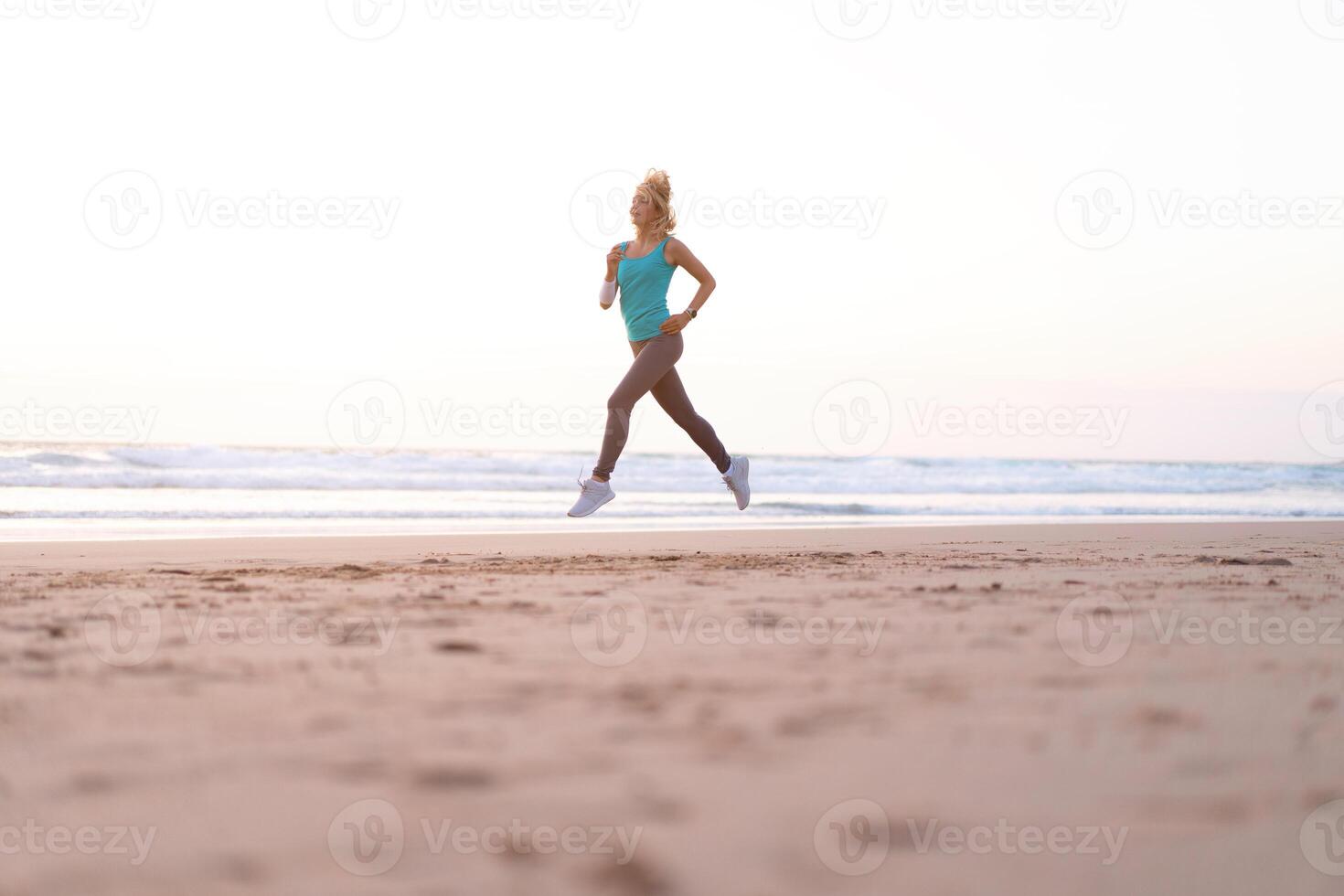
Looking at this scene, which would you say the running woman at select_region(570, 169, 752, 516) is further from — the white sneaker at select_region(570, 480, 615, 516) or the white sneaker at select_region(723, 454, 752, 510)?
the white sneaker at select_region(723, 454, 752, 510)

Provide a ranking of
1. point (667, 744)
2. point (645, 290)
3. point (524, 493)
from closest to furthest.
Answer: point (667, 744) → point (645, 290) → point (524, 493)

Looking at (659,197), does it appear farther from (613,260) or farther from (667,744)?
(667,744)

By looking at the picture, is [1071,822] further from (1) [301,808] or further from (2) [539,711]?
(1) [301,808]

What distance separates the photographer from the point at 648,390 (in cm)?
654

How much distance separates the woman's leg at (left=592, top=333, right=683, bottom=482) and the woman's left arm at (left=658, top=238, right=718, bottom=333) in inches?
4.5

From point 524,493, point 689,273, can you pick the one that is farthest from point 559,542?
point 524,493

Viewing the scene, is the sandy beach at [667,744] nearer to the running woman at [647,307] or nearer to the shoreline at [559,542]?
the running woman at [647,307]

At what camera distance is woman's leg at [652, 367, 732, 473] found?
6566 millimetres

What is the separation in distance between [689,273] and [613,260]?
1.58ft

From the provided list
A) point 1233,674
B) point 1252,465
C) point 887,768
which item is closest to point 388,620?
point 887,768

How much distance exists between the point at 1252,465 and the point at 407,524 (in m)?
33.9

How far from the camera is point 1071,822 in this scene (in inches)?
62.8

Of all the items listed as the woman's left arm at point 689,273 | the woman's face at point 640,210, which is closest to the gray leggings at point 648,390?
the woman's left arm at point 689,273

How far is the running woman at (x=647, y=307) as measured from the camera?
251 inches
